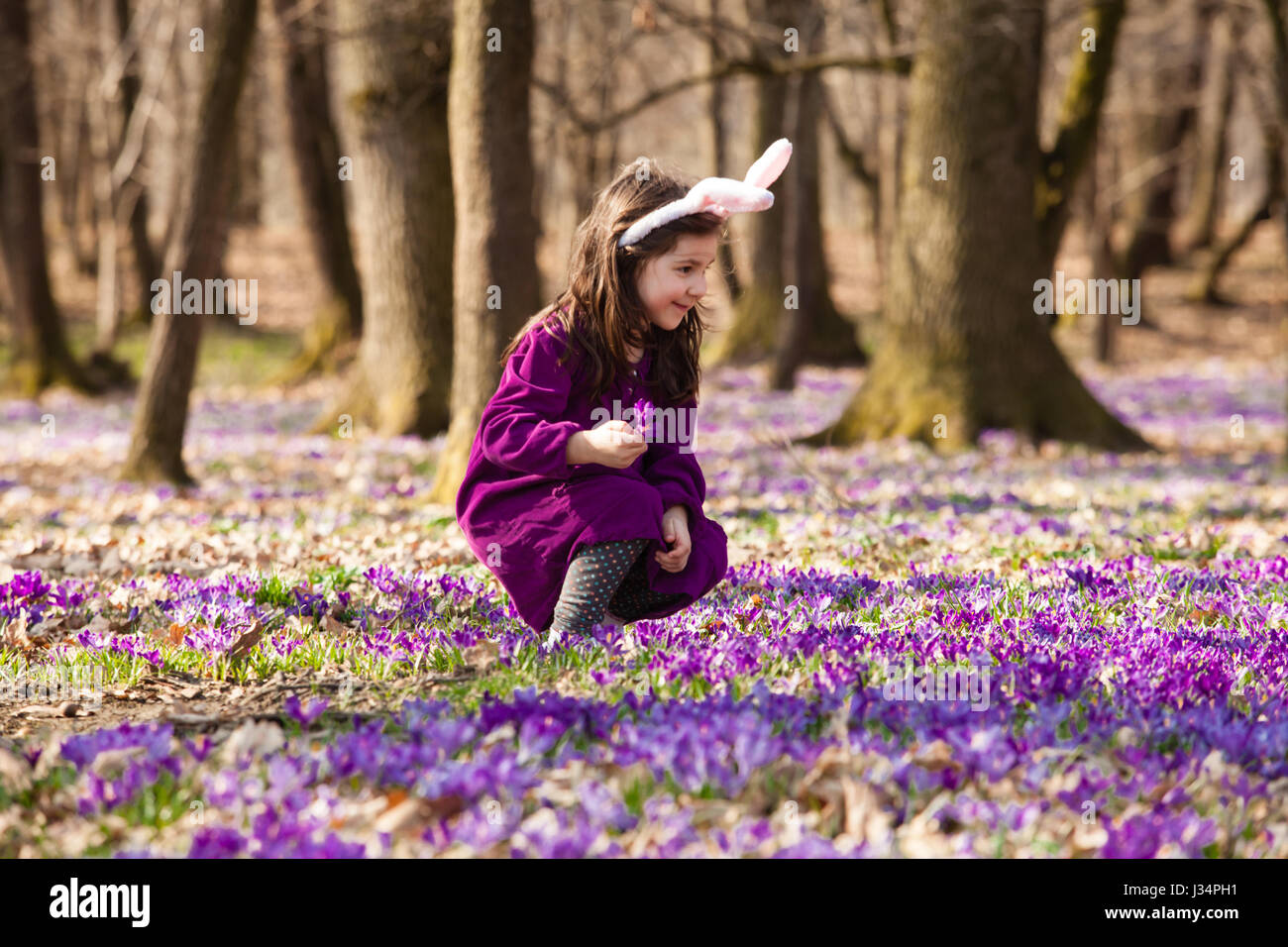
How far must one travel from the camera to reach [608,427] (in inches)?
153

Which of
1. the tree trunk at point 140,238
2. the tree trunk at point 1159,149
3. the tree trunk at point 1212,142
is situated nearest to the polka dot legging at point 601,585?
the tree trunk at point 140,238

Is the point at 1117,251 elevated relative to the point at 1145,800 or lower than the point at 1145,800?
elevated

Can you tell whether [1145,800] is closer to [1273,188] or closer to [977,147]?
[977,147]

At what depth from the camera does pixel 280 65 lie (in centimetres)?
1800

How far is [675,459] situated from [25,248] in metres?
15.0

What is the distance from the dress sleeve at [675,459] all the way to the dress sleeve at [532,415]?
1.25 ft

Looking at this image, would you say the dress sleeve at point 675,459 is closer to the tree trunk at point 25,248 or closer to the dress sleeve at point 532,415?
the dress sleeve at point 532,415

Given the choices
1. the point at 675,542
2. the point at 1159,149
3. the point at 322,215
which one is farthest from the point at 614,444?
the point at 1159,149

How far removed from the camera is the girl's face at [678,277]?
160 inches

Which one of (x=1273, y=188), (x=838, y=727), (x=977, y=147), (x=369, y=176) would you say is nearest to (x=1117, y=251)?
(x=1273, y=188)

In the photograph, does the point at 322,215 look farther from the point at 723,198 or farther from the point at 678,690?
the point at 678,690

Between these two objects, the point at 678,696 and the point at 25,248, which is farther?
the point at 25,248

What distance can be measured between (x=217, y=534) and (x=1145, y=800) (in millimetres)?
5490
